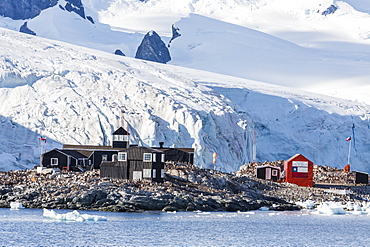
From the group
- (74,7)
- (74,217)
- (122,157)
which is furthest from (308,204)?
(74,7)

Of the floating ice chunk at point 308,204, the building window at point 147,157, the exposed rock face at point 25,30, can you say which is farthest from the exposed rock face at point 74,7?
the floating ice chunk at point 308,204

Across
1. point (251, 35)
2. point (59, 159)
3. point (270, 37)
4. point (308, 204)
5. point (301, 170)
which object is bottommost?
point (308, 204)

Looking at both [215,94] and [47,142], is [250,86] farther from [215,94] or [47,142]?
[47,142]

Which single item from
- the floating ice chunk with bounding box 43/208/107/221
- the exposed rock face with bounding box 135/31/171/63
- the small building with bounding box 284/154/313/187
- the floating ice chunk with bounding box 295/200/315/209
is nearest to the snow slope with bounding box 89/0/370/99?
the exposed rock face with bounding box 135/31/171/63

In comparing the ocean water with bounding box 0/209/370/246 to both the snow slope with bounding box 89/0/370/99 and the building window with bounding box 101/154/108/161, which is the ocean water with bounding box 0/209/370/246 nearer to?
the building window with bounding box 101/154/108/161

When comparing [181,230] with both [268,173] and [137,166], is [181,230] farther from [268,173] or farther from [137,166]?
[268,173]

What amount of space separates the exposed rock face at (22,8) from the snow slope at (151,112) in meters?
43.5

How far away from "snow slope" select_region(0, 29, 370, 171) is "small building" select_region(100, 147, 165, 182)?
1523 centimetres

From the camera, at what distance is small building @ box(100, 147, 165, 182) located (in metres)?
53.6

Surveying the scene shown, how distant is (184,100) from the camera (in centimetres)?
7819

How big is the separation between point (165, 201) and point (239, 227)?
668 centimetres

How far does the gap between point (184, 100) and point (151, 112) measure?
4663mm

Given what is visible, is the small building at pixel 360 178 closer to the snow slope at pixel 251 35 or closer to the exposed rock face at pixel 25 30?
the snow slope at pixel 251 35

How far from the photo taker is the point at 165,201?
49.2 m
